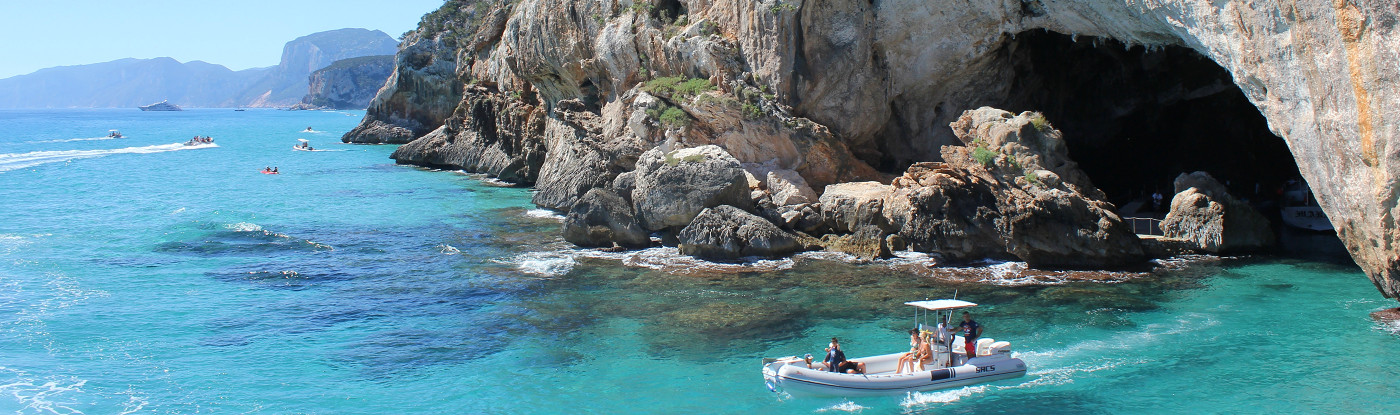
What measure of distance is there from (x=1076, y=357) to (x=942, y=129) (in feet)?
50.1

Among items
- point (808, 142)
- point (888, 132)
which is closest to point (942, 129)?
point (888, 132)

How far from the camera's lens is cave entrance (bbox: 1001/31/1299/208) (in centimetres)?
3109

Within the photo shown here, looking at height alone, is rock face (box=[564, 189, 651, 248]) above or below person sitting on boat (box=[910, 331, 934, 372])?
above

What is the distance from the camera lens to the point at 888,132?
1293 inches

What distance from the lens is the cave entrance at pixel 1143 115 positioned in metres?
31.1

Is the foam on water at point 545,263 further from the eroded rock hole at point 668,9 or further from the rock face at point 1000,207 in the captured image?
the eroded rock hole at point 668,9

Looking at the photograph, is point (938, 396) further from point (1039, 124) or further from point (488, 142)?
point (488, 142)

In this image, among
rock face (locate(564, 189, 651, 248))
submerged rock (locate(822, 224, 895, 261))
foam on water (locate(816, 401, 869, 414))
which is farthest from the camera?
rock face (locate(564, 189, 651, 248))

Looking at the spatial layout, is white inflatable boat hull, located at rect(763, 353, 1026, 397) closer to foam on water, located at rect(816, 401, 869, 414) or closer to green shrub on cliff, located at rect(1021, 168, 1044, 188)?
foam on water, located at rect(816, 401, 869, 414)

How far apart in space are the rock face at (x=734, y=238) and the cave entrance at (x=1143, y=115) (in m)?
10.0

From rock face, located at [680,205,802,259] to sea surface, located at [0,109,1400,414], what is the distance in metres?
0.69

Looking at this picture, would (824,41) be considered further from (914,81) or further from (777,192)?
(777,192)

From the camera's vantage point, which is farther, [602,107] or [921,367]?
[602,107]

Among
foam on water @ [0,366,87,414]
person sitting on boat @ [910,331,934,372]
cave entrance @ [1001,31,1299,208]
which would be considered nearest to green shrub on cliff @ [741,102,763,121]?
cave entrance @ [1001,31,1299,208]
